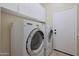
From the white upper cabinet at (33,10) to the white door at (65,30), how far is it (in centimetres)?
17

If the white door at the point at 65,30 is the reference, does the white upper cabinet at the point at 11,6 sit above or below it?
above

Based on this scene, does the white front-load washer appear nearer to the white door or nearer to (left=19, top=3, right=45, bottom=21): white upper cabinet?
(left=19, top=3, right=45, bottom=21): white upper cabinet

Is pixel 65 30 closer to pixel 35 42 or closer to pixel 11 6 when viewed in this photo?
pixel 35 42

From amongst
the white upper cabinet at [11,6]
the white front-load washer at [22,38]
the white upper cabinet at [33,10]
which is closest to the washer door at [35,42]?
the white front-load washer at [22,38]

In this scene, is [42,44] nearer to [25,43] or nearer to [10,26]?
[25,43]

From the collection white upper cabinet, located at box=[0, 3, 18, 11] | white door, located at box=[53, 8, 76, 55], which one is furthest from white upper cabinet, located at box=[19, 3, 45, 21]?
white door, located at box=[53, 8, 76, 55]

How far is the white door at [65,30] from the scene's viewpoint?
1263 millimetres

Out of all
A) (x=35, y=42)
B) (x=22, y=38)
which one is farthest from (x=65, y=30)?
(x=22, y=38)

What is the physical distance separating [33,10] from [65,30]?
1.53ft

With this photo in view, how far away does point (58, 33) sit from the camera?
1309 mm

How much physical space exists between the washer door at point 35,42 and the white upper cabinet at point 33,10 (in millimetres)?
177

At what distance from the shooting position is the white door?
4.14 ft

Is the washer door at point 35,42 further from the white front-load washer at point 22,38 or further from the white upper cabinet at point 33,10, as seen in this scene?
the white upper cabinet at point 33,10

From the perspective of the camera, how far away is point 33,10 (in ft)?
4.42
